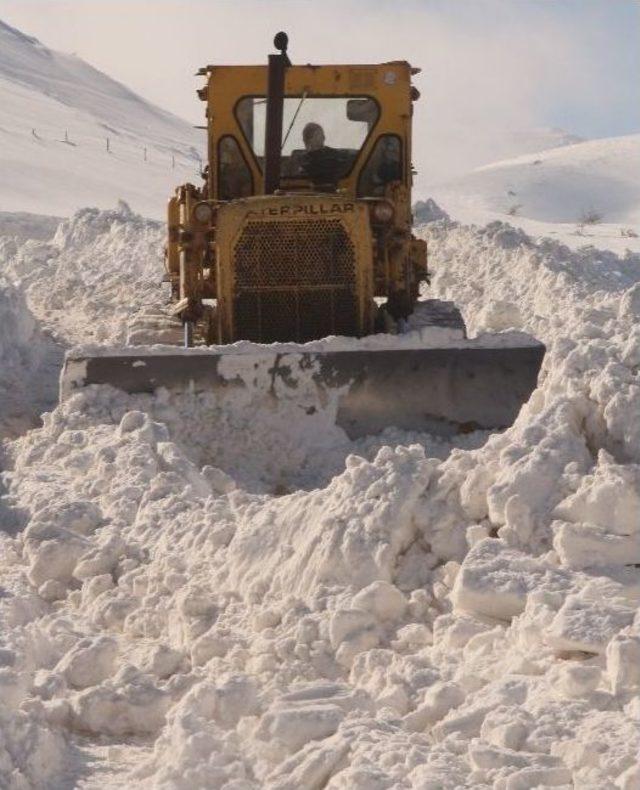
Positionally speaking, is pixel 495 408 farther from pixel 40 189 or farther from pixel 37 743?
pixel 40 189

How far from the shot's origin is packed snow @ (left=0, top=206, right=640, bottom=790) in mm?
4379

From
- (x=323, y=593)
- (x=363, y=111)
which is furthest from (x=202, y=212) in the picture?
(x=323, y=593)

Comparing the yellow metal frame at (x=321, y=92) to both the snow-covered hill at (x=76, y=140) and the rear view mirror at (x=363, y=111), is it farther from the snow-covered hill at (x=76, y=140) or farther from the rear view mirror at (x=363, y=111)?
the snow-covered hill at (x=76, y=140)

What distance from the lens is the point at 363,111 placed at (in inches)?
453

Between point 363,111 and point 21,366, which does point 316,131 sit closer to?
point 363,111

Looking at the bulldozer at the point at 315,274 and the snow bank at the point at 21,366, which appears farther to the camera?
the snow bank at the point at 21,366

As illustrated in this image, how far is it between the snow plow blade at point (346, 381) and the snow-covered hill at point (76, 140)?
18544mm

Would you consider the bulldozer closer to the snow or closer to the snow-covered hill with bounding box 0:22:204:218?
the snow

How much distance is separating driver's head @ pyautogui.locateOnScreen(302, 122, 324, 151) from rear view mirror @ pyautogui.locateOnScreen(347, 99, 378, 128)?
0.80ft

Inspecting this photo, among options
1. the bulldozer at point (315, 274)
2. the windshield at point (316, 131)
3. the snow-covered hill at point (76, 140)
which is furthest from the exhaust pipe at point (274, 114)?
the snow-covered hill at point (76, 140)

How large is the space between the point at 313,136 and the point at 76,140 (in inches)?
1375

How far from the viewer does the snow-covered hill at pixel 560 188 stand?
1470 inches

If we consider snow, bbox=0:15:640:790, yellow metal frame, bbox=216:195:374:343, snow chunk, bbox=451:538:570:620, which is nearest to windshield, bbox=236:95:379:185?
yellow metal frame, bbox=216:195:374:343

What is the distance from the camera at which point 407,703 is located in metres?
4.71
